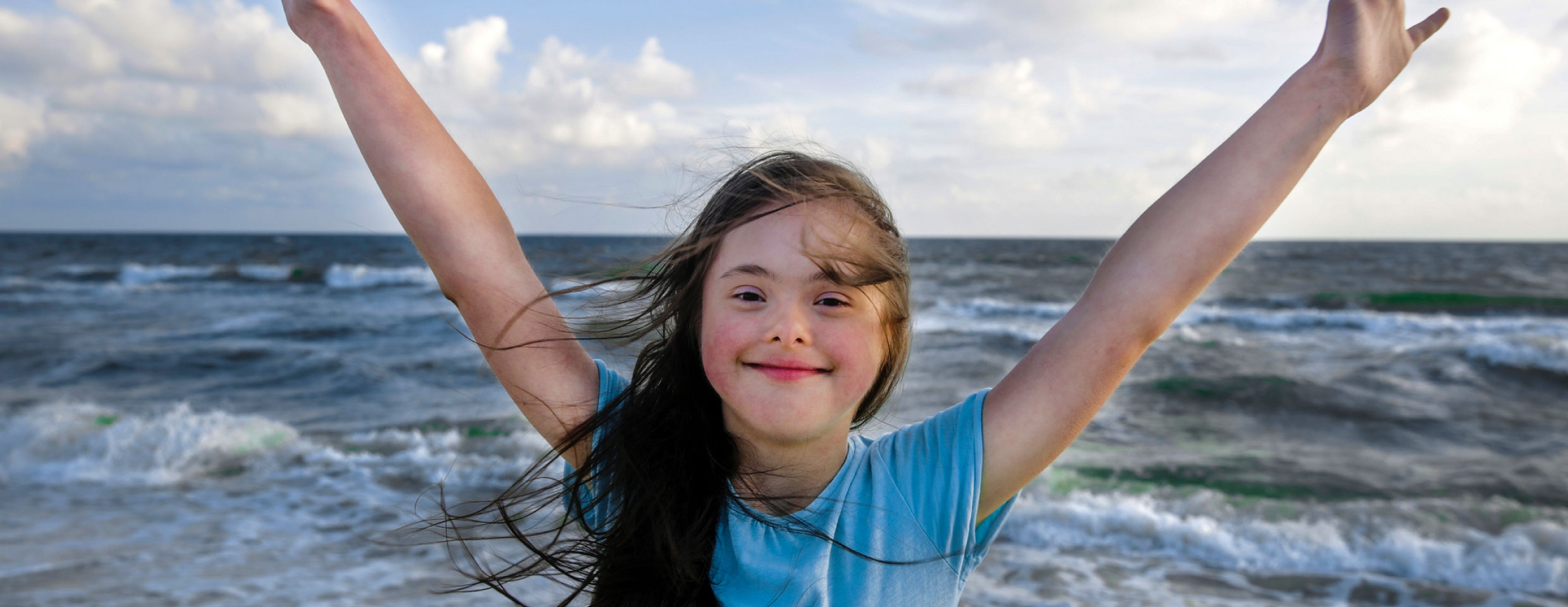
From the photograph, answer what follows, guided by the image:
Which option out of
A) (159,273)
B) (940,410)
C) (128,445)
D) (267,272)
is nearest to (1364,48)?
(940,410)

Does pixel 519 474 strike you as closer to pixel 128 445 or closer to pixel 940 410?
pixel 128 445

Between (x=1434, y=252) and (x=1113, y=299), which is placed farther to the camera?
(x=1434, y=252)

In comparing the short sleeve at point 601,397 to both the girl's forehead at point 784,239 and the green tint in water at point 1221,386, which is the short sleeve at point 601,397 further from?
the green tint in water at point 1221,386

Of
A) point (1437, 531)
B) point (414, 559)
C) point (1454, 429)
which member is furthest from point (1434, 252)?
point (414, 559)

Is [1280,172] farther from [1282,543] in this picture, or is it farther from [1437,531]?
[1437,531]

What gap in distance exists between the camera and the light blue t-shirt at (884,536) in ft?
4.50

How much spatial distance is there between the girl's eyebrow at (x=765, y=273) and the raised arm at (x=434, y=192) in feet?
1.12

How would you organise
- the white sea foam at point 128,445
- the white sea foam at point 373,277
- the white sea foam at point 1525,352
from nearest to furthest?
the white sea foam at point 128,445 < the white sea foam at point 1525,352 < the white sea foam at point 373,277

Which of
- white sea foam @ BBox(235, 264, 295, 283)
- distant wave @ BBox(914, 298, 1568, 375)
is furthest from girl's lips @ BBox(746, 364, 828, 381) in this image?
white sea foam @ BBox(235, 264, 295, 283)

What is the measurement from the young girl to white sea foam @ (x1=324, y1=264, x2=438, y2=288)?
25066 mm

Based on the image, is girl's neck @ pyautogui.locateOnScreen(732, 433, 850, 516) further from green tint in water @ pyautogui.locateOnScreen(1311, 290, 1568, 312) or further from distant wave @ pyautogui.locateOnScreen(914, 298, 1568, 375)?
green tint in water @ pyautogui.locateOnScreen(1311, 290, 1568, 312)

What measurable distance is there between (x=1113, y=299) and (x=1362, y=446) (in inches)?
295

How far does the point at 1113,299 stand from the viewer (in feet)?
4.30

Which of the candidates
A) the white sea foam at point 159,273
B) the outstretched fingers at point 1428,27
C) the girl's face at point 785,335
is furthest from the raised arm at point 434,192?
the white sea foam at point 159,273
